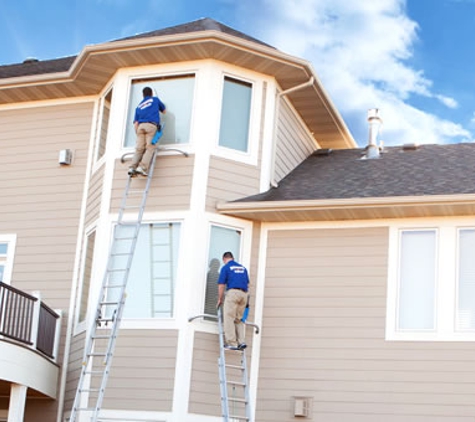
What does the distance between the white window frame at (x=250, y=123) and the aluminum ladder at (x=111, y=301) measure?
1.07 metres

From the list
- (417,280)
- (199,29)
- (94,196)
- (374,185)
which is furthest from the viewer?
(199,29)

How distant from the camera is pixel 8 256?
17703 millimetres

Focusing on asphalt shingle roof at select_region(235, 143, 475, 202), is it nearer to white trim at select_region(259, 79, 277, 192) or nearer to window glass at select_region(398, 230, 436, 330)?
white trim at select_region(259, 79, 277, 192)

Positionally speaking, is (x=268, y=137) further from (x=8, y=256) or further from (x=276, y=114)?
(x=8, y=256)

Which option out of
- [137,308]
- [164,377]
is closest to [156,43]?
[137,308]

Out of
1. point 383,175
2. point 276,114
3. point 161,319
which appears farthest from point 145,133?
point 383,175

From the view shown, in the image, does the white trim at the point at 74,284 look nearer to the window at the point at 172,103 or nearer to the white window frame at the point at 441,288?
the window at the point at 172,103

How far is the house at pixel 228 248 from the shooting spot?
1540 cm

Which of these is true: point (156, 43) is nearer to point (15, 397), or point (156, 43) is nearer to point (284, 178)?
point (284, 178)

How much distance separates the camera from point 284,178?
1788 cm

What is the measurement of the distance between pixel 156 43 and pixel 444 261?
5.42 m

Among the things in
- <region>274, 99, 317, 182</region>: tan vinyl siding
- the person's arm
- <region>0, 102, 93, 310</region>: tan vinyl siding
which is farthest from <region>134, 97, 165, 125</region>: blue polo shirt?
the person's arm

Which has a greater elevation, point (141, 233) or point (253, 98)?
point (253, 98)

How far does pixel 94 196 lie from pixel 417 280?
5318 mm
